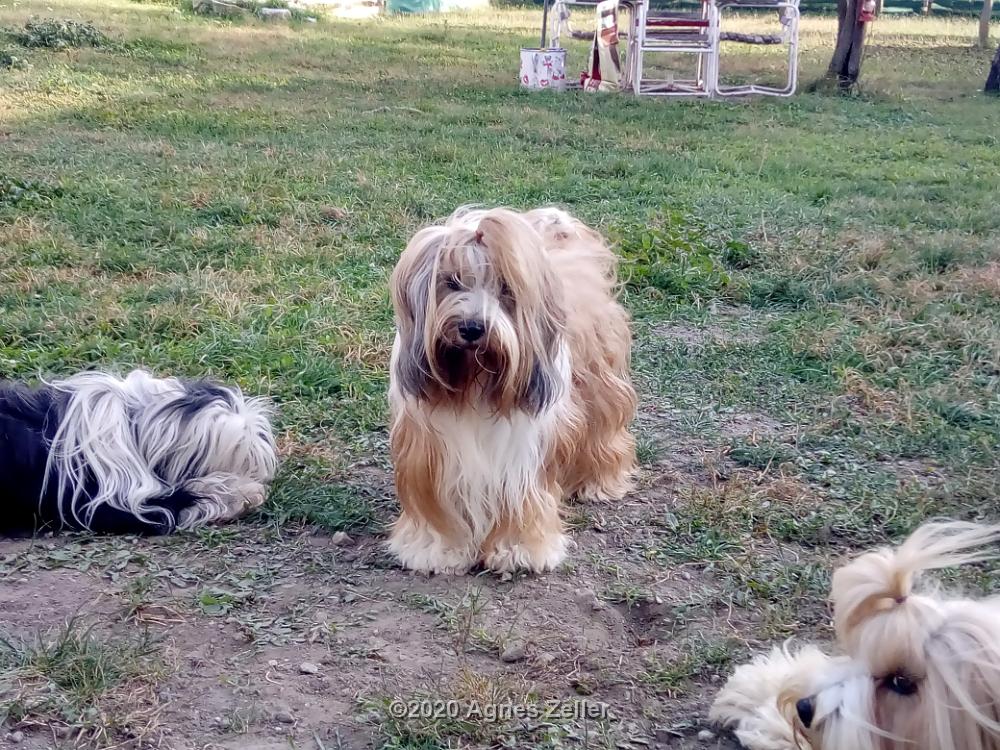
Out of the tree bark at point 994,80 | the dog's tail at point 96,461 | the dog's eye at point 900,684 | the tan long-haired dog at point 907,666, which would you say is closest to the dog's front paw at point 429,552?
the dog's tail at point 96,461

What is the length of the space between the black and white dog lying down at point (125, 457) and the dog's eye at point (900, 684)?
8.48 ft

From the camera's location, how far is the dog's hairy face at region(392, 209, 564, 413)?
10.9 ft

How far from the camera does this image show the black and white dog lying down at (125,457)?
3.90 m

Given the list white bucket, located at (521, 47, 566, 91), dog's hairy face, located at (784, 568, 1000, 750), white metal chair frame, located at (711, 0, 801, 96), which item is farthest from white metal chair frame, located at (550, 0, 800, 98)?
dog's hairy face, located at (784, 568, 1000, 750)

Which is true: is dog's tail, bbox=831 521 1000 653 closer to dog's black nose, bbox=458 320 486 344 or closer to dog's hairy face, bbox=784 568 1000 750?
dog's hairy face, bbox=784 568 1000 750

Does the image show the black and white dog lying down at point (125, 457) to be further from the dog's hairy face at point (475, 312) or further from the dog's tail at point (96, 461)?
the dog's hairy face at point (475, 312)

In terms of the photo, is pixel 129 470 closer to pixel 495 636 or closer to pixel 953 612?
pixel 495 636

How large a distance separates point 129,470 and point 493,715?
178 centimetres

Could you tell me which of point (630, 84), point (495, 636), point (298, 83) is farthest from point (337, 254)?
point (630, 84)

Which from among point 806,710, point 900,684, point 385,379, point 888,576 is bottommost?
point 385,379

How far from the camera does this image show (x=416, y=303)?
3.37 meters

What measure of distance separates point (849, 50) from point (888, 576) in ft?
45.3

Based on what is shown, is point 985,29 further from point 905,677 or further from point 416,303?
point 905,677

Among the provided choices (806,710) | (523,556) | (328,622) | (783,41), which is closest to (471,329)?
(523,556)
